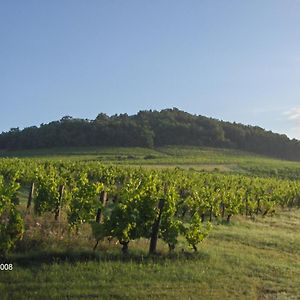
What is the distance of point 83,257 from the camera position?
12570 millimetres

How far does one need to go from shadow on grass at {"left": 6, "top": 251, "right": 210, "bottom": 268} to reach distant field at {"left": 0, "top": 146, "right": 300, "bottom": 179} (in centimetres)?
4267

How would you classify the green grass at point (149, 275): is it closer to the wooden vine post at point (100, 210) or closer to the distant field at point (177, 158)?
the wooden vine post at point (100, 210)

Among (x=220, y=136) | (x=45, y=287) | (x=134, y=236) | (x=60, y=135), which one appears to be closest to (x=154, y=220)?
(x=134, y=236)

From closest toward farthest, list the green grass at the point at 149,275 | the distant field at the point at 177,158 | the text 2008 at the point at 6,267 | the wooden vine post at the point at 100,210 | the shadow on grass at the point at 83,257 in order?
the green grass at the point at 149,275 → the text 2008 at the point at 6,267 → the shadow on grass at the point at 83,257 → the wooden vine post at the point at 100,210 → the distant field at the point at 177,158

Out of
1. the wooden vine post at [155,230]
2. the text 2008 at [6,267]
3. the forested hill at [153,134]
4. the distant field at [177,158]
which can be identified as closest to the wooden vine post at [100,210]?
the wooden vine post at [155,230]

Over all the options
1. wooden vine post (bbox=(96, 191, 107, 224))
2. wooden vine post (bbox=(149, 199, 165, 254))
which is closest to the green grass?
wooden vine post (bbox=(149, 199, 165, 254))

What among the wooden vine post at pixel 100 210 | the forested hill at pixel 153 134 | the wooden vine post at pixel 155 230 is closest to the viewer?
the wooden vine post at pixel 155 230

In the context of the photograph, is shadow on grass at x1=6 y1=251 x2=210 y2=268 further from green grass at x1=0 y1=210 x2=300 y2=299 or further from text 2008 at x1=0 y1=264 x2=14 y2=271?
text 2008 at x1=0 y1=264 x2=14 y2=271

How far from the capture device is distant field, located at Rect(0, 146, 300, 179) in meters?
63.5

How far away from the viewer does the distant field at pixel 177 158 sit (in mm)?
63469

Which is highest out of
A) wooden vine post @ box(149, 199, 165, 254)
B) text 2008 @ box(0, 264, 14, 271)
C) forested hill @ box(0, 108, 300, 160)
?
forested hill @ box(0, 108, 300, 160)

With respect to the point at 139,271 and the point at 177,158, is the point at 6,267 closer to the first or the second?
the point at 139,271

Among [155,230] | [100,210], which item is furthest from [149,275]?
[100,210]

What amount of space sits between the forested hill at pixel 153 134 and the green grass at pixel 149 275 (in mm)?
76349
